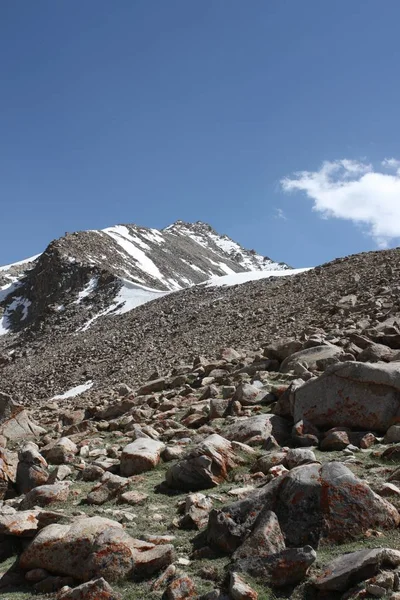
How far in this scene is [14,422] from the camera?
41.0 feet

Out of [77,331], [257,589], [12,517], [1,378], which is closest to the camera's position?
[257,589]

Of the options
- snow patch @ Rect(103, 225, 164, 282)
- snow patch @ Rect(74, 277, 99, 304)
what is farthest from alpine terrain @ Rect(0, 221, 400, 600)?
snow patch @ Rect(103, 225, 164, 282)

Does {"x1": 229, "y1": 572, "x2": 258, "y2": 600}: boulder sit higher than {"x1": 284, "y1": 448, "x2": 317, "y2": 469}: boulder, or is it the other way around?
{"x1": 284, "y1": 448, "x2": 317, "y2": 469}: boulder

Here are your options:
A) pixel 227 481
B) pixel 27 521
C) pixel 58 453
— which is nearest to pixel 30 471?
pixel 58 453

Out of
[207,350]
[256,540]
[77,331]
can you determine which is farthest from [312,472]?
[77,331]

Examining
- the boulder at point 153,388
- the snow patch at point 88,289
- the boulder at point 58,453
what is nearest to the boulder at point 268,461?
the boulder at point 58,453

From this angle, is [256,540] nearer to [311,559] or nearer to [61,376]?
[311,559]

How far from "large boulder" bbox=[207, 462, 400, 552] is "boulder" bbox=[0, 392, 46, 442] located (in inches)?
311

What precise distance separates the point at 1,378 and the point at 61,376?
22.8 feet

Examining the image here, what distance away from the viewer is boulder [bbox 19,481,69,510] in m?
7.30

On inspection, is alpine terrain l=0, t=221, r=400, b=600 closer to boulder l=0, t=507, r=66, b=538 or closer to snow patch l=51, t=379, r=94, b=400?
boulder l=0, t=507, r=66, b=538

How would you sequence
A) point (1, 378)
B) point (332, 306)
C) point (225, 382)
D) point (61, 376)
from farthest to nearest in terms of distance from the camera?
point (1, 378) < point (61, 376) < point (332, 306) < point (225, 382)

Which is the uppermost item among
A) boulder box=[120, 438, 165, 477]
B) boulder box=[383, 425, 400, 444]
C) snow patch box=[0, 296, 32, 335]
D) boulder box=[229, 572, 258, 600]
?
snow patch box=[0, 296, 32, 335]

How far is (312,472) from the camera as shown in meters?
5.80
